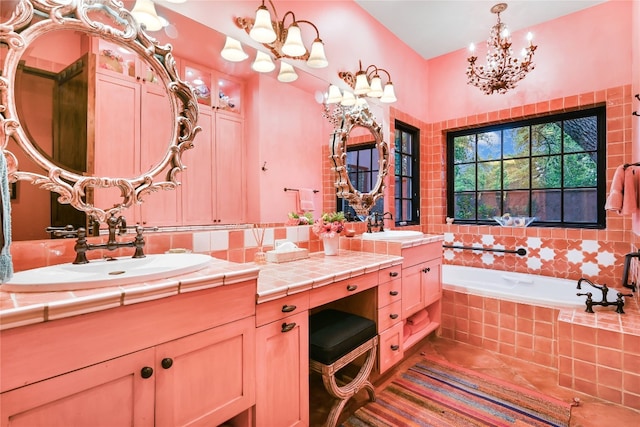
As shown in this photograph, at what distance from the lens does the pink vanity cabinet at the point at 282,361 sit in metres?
1.22

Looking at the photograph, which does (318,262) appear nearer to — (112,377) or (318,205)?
(318,205)

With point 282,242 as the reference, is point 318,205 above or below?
above

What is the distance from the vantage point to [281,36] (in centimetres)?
197

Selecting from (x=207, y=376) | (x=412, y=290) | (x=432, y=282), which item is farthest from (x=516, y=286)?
(x=207, y=376)

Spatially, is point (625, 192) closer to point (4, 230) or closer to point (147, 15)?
point (147, 15)

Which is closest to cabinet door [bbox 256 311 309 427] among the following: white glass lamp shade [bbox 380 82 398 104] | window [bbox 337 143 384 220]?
window [bbox 337 143 384 220]

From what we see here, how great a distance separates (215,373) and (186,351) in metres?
0.15

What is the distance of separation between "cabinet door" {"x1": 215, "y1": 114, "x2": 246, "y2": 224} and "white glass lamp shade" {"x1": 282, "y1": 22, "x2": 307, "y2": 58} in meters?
0.61

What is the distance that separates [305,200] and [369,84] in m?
1.35

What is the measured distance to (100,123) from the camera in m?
1.29

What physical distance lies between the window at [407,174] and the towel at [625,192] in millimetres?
1666

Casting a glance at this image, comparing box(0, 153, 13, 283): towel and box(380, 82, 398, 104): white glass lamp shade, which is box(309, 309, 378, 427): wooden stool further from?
box(380, 82, 398, 104): white glass lamp shade

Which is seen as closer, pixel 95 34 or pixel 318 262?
pixel 95 34

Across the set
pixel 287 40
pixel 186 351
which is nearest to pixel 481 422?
pixel 186 351
